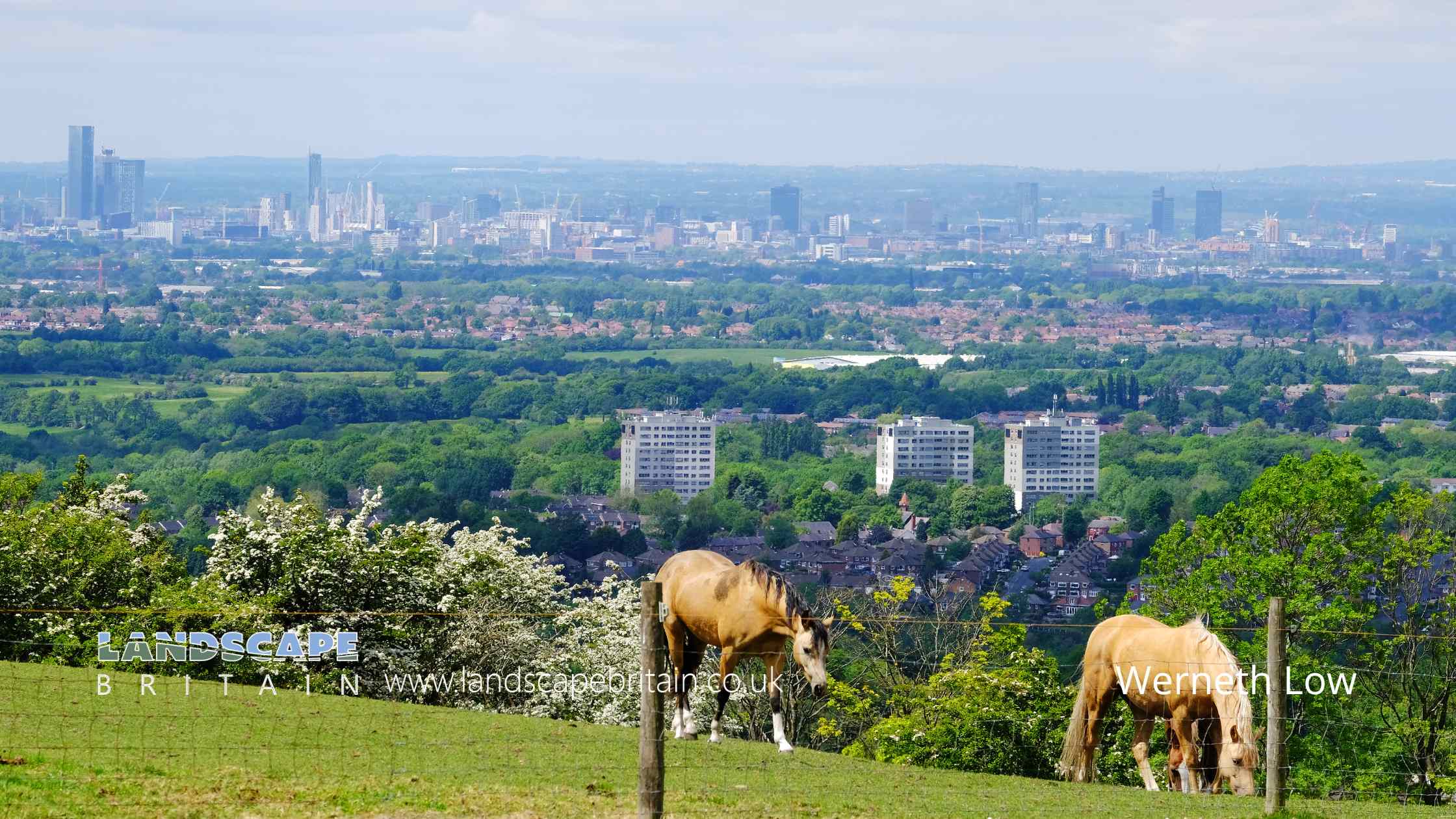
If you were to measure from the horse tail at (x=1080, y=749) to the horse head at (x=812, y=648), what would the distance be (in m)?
1.82

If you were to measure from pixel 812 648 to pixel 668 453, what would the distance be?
127 meters

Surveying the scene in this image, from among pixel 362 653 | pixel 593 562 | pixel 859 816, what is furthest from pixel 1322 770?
pixel 593 562

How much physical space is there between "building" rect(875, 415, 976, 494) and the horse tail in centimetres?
11794

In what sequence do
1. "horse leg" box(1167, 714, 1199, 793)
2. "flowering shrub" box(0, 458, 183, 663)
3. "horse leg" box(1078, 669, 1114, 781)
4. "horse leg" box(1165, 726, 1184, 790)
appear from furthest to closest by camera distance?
1. "flowering shrub" box(0, 458, 183, 663)
2. "horse leg" box(1078, 669, 1114, 781)
3. "horse leg" box(1165, 726, 1184, 790)
4. "horse leg" box(1167, 714, 1199, 793)

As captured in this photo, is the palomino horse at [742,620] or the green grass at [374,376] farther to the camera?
the green grass at [374,376]

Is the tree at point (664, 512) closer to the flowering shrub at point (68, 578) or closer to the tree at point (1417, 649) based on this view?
the tree at point (1417, 649)

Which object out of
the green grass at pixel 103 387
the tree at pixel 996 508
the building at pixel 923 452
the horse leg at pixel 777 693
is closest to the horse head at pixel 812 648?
the horse leg at pixel 777 693

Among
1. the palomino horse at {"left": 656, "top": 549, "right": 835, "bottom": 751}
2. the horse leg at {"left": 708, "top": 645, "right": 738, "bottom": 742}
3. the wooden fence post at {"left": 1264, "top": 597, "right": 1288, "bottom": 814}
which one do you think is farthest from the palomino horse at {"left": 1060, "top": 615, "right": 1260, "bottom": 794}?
the horse leg at {"left": 708, "top": 645, "right": 738, "bottom": 742}

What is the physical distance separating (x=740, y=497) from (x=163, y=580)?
10385cm

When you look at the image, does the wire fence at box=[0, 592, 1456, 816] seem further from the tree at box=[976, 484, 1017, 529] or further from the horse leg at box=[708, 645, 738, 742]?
the tree at box=[976, 484, 1017, 529]

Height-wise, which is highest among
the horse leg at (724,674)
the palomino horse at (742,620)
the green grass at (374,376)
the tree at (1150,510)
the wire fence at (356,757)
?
the palomino horse at (742,620)

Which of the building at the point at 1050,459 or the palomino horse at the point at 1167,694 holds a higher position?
the palomino horse at the point at 1167,694

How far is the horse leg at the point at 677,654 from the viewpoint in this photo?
13016 mm

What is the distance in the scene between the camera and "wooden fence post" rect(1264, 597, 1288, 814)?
1072 centimetres
